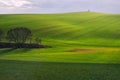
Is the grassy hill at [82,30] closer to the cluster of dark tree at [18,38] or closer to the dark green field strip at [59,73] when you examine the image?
the cluster of dark tree at [18,38]

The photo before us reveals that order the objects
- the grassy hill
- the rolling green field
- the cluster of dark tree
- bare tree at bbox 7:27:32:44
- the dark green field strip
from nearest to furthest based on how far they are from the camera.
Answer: the dark green field strip < the rolling green field < the cluster of dark tree < bare tree at bbox 7:27:32:44 < the grassy hill

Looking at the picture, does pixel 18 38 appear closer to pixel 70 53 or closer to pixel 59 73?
pixel 70 53

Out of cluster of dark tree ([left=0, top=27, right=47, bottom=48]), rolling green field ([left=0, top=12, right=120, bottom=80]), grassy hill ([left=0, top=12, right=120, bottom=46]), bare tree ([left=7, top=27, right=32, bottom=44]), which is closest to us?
rolling green field ([left=0, top=12, right=120, bottom=80])

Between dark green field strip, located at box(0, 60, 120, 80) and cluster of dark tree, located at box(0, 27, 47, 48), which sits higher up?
dark green field strip, located at box(0, 60, 120, 80)

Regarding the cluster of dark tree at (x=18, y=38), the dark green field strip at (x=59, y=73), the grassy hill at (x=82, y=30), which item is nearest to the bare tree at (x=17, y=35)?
the cluster of dark tree at (x=18, y=38)

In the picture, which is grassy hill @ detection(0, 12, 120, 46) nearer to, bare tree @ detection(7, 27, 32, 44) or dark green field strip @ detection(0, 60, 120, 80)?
bare tree @ detection(7, 27, 32, 44)

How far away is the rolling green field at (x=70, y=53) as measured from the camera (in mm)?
41138

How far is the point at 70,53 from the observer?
72938 mm

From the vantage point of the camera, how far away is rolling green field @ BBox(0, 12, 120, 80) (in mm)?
41138

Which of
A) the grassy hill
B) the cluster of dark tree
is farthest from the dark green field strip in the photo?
the grassy hill

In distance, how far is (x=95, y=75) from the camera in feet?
132

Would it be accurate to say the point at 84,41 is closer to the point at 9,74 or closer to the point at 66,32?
the point at 66,32

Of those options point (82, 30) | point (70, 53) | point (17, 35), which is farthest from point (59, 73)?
point (82, 30)

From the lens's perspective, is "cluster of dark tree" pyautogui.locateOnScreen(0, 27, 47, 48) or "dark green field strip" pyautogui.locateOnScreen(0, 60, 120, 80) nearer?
"dark green field strip" pyautogui.locateOnScreen(0, 60, 120, 80)
